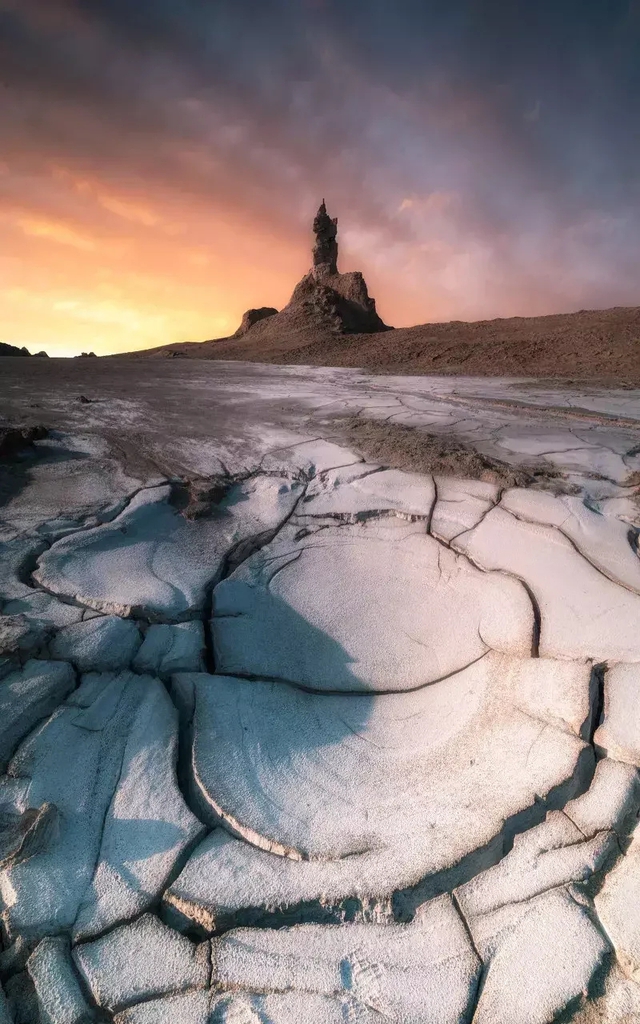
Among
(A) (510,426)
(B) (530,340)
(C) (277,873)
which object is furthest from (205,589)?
(B) (530,340)

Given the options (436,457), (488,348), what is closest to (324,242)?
(488,348)

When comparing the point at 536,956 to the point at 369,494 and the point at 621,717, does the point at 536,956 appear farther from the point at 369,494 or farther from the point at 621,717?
the point at 369,494

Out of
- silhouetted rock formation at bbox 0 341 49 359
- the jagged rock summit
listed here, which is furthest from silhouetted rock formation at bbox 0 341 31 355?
the jagged rock summit

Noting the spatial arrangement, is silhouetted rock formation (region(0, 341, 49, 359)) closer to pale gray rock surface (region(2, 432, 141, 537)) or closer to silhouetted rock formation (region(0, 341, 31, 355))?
silhouetted rock formation (region(0, 341, 31, 355))

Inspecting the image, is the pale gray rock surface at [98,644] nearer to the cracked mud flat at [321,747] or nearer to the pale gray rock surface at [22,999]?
the cracked mud flat at [321,747]

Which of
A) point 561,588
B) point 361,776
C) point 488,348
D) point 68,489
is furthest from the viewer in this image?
point 488,348
